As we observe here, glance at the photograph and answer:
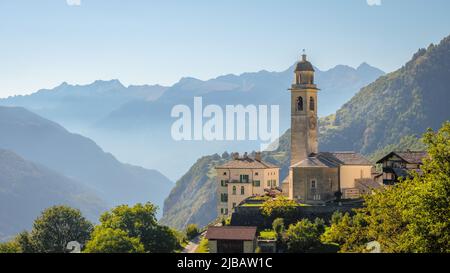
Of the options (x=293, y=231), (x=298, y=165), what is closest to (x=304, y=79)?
(x=298, y=165)

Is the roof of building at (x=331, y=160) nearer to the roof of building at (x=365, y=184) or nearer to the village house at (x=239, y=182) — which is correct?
the roof of building at (x=365, y=184)

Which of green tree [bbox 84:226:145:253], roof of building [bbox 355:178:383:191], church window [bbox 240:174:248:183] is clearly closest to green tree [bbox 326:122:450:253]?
green tree [bbox 84:226:145:253]

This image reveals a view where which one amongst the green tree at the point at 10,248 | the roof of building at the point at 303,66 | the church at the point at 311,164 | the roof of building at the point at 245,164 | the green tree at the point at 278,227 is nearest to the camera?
the green tree at the point at 278,227

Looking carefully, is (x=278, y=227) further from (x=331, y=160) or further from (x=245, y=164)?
(x=245, y=164)

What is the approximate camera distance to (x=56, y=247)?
89.1 m

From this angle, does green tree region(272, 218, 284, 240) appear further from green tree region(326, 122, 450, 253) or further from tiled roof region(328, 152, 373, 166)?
green tree region(326, 122, 450, 253)

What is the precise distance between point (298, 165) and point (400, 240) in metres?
44.4

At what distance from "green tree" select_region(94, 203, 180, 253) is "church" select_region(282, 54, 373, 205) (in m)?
17.2

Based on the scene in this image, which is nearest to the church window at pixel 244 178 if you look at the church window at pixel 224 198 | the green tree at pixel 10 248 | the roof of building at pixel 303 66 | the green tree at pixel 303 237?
the church window at pixel 224 198

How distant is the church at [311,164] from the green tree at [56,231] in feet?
90.8

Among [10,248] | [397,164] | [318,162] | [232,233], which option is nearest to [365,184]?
[397,164]

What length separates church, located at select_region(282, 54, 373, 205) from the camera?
82250mm

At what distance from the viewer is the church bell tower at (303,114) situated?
9119 centimetres
